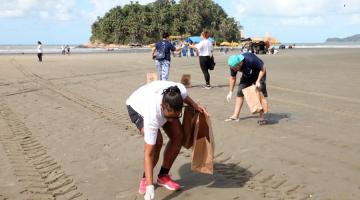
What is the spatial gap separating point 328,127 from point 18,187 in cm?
510

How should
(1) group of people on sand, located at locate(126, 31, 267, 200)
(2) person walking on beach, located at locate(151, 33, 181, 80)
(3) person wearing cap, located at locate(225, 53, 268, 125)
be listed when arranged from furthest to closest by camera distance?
1. (2) person walking on beach, located at locate(151, 33, 181, 80)
2. (3) person wearing cap, located at locate(225, 53, 268, 125)
3. (1) group of people on sand, located at locate(126, 31, 267, 200)

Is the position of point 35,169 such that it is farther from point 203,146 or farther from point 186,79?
point 186,79

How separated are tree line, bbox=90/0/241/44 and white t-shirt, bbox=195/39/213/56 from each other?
74.2 meters

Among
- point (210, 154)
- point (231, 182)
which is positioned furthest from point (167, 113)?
point (231, 182)

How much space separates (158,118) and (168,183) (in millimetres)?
1012

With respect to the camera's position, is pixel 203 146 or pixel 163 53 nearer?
pixel 203 146

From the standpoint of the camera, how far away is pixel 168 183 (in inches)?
180

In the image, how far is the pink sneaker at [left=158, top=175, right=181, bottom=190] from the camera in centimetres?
456

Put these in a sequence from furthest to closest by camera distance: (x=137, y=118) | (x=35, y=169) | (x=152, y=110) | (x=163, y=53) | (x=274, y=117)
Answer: (x=163, y=53) → (x=274, y=117) → (x=35, y=169) → (x=137, y=118) → (x=152, y=110)

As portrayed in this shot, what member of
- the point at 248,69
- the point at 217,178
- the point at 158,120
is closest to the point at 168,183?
the point at 217,178

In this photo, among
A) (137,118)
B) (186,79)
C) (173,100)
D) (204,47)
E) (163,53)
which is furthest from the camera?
(204,47)

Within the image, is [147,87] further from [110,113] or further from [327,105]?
[327,105]

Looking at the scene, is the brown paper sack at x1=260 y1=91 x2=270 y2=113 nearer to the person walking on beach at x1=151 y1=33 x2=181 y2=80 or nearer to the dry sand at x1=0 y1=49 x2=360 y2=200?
the dry sand at x1=0 y1=49 x2=360 y2=200

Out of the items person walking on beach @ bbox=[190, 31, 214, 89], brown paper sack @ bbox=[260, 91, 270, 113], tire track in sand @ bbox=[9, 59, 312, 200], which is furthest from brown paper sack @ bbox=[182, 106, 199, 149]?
person walking on beach @ bbox=[190, 31, 214, 89]
